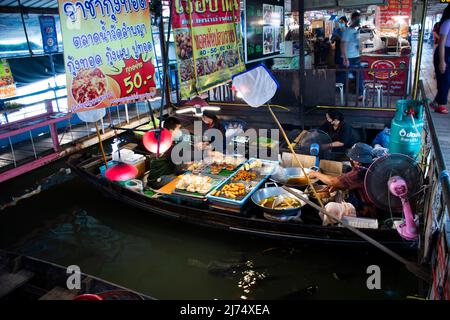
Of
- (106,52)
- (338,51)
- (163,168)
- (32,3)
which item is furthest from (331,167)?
(32,3)

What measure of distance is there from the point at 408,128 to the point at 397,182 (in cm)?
253

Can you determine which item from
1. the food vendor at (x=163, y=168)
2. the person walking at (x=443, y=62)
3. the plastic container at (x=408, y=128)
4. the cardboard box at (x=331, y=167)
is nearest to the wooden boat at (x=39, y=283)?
the food vendor at (x=163, y=168)

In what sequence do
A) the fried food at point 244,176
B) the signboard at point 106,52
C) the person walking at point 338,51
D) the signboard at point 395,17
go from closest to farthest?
1. the signboard at point 106,52
2. the fried food at point 244,176
3. the person walking at point 338,51
4. the signboard at point 395,17

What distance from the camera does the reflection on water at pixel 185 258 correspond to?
6367mm

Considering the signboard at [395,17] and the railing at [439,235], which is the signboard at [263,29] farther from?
the signboard at [395,17]

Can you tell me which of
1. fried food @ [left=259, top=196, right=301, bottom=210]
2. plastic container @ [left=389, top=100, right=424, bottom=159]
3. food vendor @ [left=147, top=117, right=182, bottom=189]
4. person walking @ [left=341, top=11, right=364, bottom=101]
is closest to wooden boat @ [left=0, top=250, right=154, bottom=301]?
fried food @ [left=259, top=196, right=301, bottom=210]

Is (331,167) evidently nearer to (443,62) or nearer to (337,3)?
(443,62)

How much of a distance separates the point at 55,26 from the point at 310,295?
12.9m

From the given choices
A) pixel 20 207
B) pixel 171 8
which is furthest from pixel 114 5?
pixel 20 207

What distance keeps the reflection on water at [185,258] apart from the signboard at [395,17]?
1369cm

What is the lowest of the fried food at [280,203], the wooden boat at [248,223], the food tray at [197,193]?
the wooden boat at [248,223]

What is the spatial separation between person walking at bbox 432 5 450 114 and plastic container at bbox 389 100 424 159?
4.12ft

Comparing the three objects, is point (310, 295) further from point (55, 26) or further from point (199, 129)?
point (55, 26)

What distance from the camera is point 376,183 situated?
4602 mm
